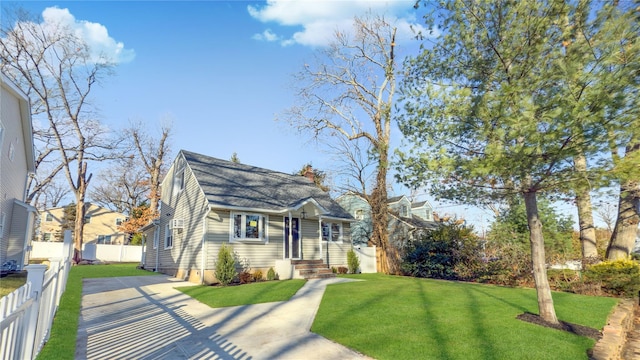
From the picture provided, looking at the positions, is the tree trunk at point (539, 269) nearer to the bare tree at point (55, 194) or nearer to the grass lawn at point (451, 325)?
the grass lawn at point (451, 325)

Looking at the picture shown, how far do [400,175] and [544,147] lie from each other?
8.79ft

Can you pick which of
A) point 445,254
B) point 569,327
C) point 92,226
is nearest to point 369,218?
point 445,254

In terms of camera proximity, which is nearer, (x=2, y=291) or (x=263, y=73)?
(x=2, y=291)

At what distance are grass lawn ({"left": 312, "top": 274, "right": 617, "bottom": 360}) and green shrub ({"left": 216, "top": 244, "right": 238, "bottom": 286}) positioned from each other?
4.89 meters

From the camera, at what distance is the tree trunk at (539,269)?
5918mm

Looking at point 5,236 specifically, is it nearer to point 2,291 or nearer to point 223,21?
point 2,291

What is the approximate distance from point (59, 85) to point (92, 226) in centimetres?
2024

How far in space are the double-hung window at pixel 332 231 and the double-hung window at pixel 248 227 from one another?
3.93 metres

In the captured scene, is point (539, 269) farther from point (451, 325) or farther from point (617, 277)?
point (617, 277)

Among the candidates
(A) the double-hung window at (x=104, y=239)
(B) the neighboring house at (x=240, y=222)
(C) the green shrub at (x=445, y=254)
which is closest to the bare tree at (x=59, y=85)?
(B) the neighboring house at (x=240, y=222)

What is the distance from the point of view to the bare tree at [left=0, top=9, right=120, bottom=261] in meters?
21.5

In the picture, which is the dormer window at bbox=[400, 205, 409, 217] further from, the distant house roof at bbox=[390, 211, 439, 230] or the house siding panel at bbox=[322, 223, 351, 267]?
the house siding panel at bbox=[322, 223, 351, 267]

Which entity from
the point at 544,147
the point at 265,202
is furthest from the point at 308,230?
the point at 544,147

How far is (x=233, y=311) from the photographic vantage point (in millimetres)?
7465
